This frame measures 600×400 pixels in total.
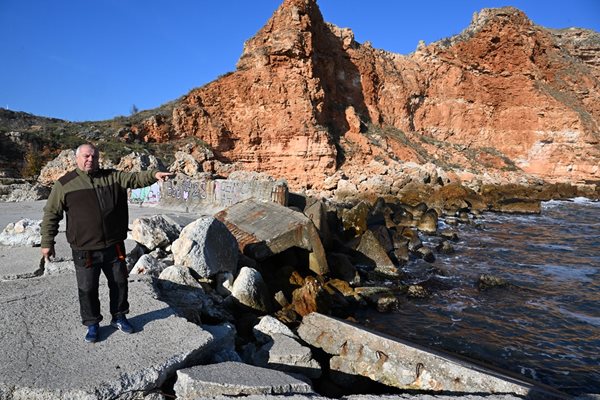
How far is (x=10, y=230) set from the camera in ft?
23.7

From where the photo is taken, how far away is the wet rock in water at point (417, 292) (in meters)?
8.78

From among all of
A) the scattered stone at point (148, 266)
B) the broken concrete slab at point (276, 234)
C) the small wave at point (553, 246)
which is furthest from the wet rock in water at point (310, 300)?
the small wave at point (553, 246)

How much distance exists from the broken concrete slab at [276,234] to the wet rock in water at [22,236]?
3.99 m

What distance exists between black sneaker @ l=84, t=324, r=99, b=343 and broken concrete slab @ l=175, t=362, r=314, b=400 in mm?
967

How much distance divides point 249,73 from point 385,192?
15.7 meters

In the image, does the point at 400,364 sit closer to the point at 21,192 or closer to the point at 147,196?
the point at 147,196

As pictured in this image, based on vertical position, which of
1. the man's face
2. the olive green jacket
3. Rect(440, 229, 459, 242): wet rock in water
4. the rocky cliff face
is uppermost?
the rocky cliff face

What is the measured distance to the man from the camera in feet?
11.5

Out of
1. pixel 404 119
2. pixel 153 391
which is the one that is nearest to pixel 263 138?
pixel 404 119

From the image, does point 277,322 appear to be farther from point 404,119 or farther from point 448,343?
point 404,119

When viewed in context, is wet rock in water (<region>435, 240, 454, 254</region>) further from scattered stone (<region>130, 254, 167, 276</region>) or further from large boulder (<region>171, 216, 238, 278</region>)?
scattered stone (<region>130, 254, 167, 276</region>)

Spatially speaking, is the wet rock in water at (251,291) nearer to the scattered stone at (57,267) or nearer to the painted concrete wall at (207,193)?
the scattered stone at (57,267)

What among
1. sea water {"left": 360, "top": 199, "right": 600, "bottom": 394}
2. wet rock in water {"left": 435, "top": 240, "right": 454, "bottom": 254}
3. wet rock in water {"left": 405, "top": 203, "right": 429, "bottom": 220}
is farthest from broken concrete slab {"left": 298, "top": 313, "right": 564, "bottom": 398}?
wet rock in water {"left": 405, "top": 203, "right": 429, "bottom": 220}

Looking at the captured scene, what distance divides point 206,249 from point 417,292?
17.5ft
